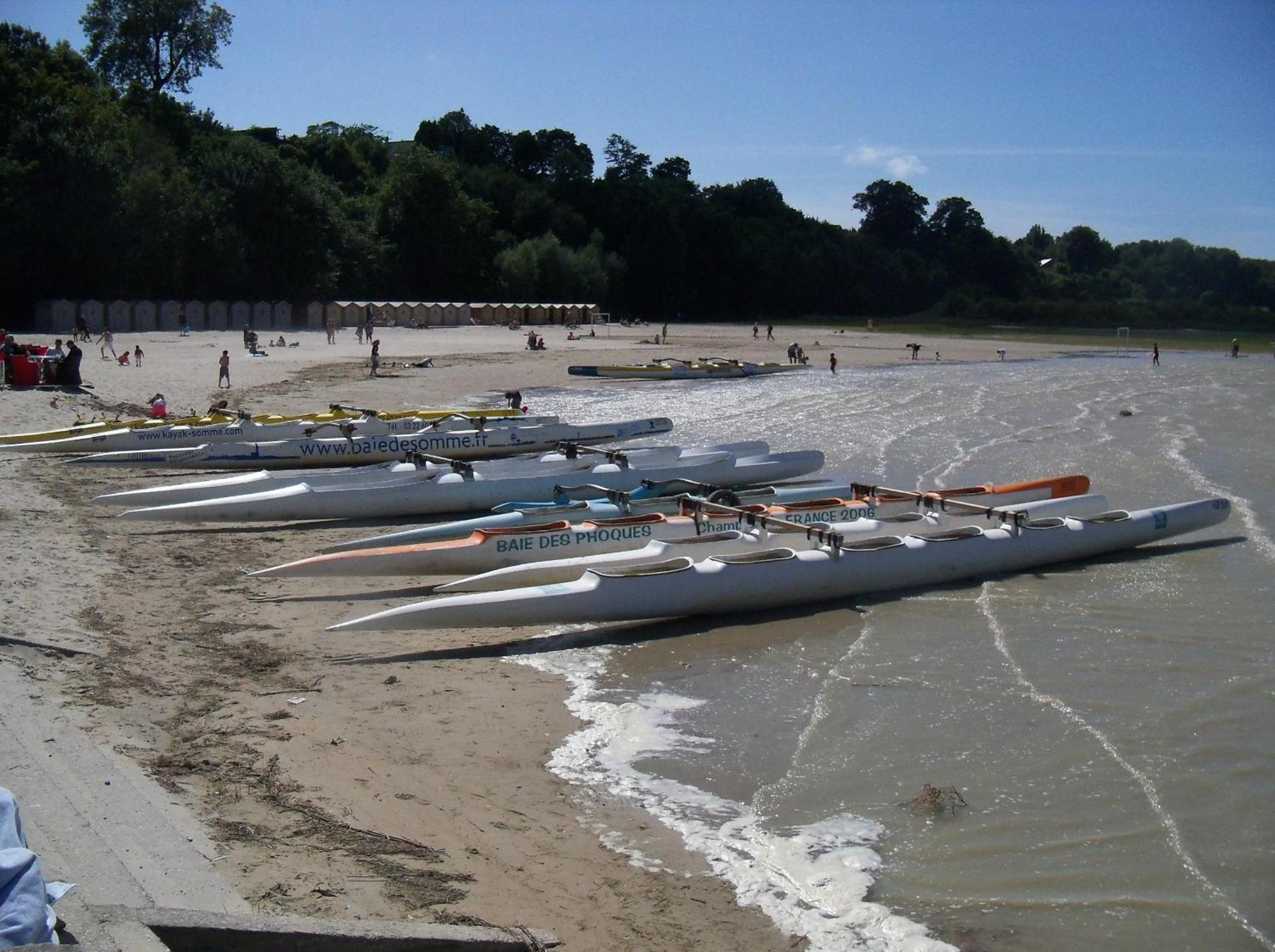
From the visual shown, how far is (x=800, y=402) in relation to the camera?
26516mm

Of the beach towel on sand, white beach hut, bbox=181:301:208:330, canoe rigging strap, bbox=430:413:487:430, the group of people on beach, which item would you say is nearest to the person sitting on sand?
the group of people on beach

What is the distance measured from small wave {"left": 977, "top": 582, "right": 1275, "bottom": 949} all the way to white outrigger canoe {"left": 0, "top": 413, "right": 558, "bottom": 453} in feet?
30.7

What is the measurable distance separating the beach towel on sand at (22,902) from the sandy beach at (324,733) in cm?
130

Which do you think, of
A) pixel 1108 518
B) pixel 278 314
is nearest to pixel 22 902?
pixel 1108 518

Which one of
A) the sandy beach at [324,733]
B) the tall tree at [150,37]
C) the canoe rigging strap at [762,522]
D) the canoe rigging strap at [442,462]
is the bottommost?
the sandy beach at [324,733]

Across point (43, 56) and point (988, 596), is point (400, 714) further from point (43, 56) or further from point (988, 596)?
point (43, 56)

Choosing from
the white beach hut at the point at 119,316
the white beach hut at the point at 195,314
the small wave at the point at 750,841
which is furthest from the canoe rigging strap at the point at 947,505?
the white beach hut at the point at 195,314

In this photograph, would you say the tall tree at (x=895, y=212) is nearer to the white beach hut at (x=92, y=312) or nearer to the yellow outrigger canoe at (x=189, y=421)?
the white beach hut at (x=92, y=312)

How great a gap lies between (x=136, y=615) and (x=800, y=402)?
65.4 ft

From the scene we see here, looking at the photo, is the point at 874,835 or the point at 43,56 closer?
the point at 874,835

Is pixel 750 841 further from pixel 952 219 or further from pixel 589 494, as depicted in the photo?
pixel 952 219

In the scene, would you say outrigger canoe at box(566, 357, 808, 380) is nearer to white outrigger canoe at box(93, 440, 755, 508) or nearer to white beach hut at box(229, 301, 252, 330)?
white outrigger canoe at box(93, 440, 755, 508)

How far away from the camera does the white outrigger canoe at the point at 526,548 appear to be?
920 centimetres

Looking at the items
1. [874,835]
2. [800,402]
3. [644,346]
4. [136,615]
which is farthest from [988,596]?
[644,346]
